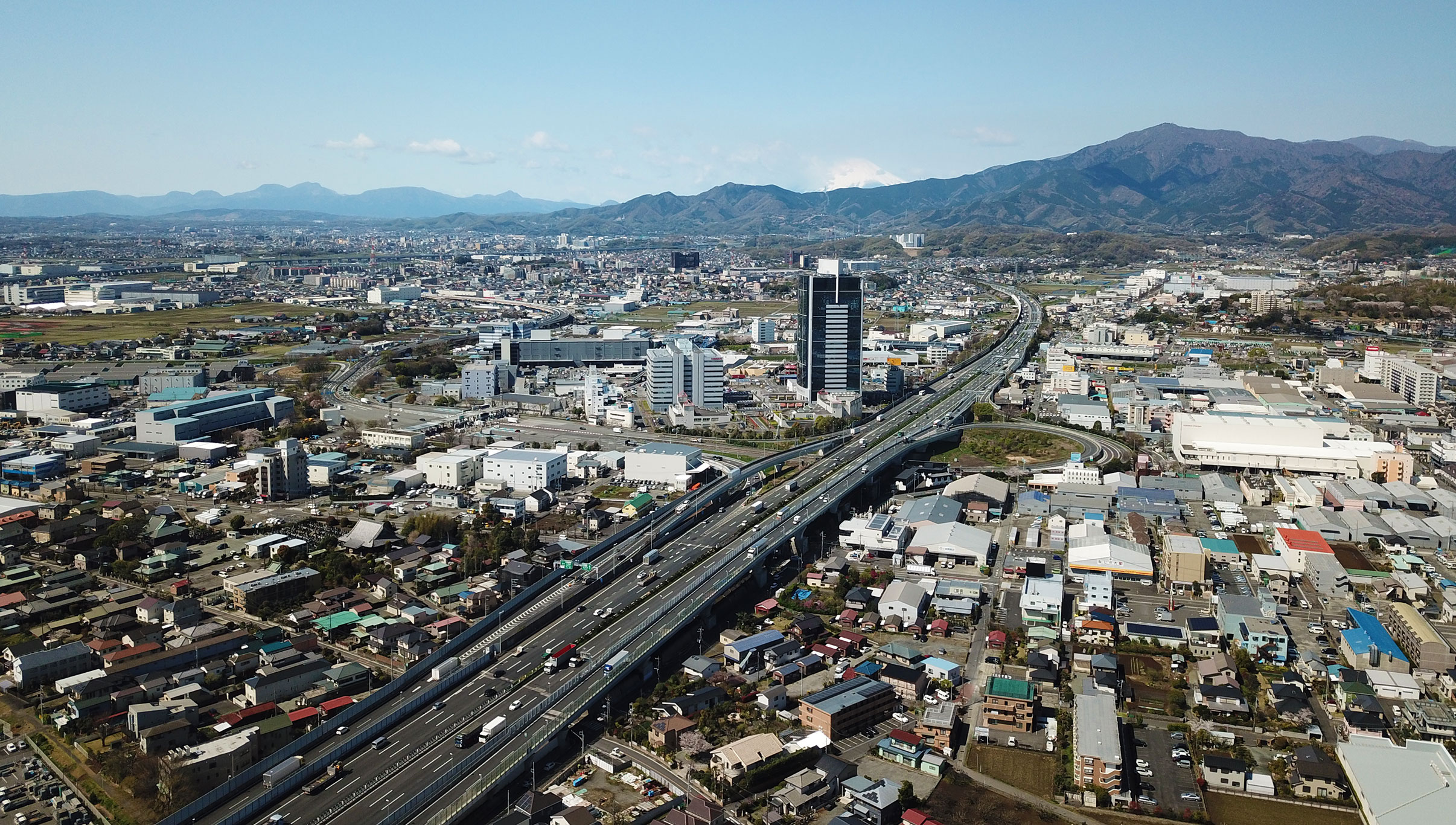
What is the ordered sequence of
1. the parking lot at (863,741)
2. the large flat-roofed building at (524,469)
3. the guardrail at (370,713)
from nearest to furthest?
1. the guardrail at (370,713)
2. the parking lot at (863,741)
3. the large flat-roofed building at (524,469)

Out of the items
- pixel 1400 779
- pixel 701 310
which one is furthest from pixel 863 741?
pixel 701 310

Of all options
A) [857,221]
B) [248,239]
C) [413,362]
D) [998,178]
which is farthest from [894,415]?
[998,178]

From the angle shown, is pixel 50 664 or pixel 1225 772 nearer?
pixel 1225 772

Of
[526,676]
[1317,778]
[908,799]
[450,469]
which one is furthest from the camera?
[450,469]

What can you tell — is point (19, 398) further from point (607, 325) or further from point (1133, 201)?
point (1133, 201)

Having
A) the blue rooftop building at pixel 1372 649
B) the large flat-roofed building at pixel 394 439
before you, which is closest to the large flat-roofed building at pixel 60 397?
the large flat-roofed building at pixel 394 439

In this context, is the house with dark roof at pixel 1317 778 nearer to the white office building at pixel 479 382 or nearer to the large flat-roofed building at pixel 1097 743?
the large flat-roofed building at pixel 1097 743

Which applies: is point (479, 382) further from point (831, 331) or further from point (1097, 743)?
point (1097, 743)
